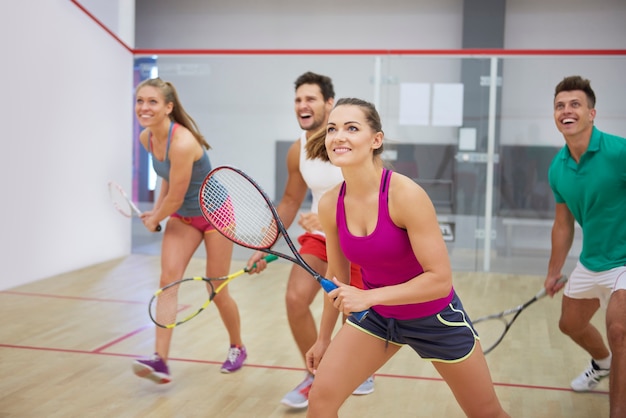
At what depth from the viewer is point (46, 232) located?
521 cm

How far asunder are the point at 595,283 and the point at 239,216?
3.67 ft

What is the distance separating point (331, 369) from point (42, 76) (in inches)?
157

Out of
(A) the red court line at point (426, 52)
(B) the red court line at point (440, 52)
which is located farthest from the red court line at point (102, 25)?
(B) the red court line at point (440, 52)

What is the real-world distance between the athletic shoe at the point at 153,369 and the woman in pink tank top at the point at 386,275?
1.06m

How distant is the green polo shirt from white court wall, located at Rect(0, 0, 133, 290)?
3435 mm

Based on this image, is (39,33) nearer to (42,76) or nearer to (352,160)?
(42,76)

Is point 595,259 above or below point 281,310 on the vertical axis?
above

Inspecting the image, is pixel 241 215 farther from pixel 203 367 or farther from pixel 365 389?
pixel 203 367

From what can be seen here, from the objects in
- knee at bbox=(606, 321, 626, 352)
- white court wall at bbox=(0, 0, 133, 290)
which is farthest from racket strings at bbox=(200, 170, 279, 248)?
white court wall at bbox=(0, 0, 133, 290)

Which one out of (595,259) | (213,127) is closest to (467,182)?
(213,127)

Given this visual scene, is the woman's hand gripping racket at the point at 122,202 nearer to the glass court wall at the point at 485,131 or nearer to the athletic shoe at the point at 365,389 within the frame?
the athletic shoe at the point at 365,389

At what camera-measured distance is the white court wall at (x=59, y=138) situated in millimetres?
4770

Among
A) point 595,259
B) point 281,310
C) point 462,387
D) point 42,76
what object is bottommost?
point 281,310

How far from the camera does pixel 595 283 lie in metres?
2.47
